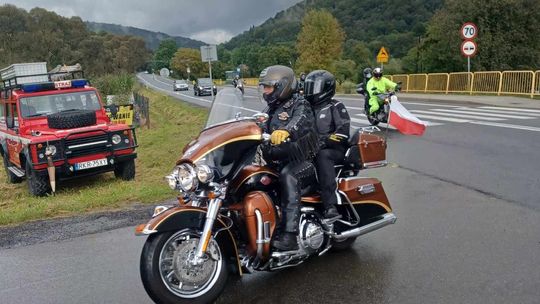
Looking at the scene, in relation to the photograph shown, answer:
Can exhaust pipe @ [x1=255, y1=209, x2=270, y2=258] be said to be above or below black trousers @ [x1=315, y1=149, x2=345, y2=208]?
below

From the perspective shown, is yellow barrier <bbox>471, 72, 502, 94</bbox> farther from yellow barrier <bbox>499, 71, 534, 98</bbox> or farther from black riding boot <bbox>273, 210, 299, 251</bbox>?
black riding boot <bbox>273, 210, 299, 251</bbox>

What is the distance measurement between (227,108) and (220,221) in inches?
45.1

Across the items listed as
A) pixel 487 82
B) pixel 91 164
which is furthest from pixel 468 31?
pixel 91 164

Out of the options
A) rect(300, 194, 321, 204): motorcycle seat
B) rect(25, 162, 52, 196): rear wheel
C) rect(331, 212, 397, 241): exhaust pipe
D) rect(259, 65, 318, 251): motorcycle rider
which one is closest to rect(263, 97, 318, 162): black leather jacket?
rect(259, 65, 318, 251): motorcycle rider

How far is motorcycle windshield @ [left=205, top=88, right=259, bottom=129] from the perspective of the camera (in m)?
4.18

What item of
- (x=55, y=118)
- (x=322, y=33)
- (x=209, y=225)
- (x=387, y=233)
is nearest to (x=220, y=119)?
(x=209, y=225)

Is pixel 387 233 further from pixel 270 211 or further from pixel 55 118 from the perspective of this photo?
pixel 55 118

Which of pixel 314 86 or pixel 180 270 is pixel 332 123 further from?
pixel 180 270

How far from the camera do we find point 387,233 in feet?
17.3

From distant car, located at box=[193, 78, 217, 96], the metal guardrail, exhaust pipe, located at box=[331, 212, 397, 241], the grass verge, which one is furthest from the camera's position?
distant car, located at box=[193, 78, 217, 96]

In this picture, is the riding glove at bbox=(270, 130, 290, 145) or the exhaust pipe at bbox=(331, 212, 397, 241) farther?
the exhaust pipe at bbox=(331, 212, 397, 241)

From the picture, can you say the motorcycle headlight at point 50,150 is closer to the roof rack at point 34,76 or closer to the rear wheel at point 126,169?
the rear wheel at point 126,169

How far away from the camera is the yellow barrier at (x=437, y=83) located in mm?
27625

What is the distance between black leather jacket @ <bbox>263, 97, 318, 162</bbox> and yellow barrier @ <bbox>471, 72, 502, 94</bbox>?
21854 millimetres
